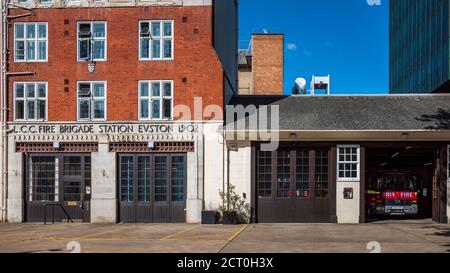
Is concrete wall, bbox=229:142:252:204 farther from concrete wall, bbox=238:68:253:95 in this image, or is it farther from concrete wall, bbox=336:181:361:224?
concrete wall, bbox=238:68:253:95

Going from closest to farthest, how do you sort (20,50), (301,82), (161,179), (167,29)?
(161,179) < (167,29) < (20,50) < (301,82)

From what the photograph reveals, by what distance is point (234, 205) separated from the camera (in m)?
25.8

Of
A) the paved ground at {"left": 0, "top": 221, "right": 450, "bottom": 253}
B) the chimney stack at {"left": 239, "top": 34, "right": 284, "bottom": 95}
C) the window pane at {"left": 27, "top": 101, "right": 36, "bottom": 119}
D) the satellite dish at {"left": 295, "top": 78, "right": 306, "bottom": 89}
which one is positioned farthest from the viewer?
the chimney stack at {"left": 239, "top": 34, "right": 284, "bottom": 95}

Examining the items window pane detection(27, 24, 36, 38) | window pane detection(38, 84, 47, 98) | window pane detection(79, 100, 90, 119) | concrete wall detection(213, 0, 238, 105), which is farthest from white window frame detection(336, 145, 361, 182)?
window pane detection(27, 24, 36, 38)

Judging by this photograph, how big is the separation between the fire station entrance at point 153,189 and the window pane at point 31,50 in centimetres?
680

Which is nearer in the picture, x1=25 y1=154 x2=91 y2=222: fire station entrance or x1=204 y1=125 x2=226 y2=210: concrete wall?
x1=204 y1=125 x2=226 y2=210: concrete wall

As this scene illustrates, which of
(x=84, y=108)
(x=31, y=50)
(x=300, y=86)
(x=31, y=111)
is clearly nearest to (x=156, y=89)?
(x=84, y=108)

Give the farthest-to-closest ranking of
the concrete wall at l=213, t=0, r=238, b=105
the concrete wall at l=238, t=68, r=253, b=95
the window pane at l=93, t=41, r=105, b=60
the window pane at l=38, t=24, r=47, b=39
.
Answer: the concrete wall at l=238, t=68, r=253, b=95
the concrete wall at l=213, t=0, r=238, b=105
the window pane at l=38, t=24, r=47, b=39
the window pane at l=93, t=41, r=105, b=60

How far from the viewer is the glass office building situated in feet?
147

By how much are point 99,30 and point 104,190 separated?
295 inches

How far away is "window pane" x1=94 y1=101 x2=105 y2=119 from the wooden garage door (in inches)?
297

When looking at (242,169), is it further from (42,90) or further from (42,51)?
(42,51)

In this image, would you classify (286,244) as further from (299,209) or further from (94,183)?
(94,183)

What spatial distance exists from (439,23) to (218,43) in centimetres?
2437
